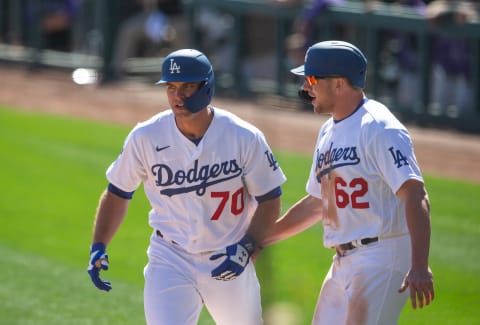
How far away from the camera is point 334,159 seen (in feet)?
15.1

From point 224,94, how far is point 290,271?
765cm

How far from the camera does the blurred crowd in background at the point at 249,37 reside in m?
12.4

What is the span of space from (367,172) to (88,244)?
500 cm

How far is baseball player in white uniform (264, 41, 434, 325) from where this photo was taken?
4.32 metres

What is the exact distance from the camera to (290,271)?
7922 millimetres

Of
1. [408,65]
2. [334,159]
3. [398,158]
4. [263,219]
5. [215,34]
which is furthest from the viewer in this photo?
[215,34]

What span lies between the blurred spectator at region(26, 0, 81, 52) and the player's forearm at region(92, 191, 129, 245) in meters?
13.3

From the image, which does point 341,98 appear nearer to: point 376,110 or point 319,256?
point 376,110

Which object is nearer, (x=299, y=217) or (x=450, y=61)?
(x=299, y=217)

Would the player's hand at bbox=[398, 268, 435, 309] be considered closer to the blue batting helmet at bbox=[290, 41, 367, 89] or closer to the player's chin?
the blue batting helmet at bbox=[290, 41, 367, 89]

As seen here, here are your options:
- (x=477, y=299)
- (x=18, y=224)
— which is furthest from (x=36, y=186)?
(x=477, y=299)

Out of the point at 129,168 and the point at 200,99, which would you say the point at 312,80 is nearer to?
the point at 200,99

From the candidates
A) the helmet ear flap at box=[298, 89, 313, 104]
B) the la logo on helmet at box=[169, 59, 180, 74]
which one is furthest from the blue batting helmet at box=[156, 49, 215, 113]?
the helmet ear flap at box=[298, 89, 313, 104]

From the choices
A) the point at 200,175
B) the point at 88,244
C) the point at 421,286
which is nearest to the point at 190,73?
the point at 200,175
